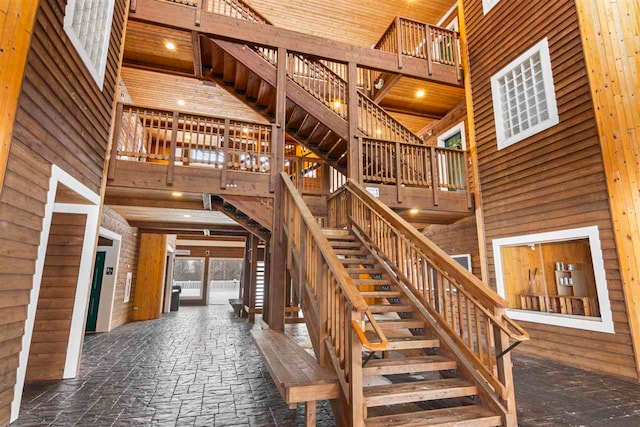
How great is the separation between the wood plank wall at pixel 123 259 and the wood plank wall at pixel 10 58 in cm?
491

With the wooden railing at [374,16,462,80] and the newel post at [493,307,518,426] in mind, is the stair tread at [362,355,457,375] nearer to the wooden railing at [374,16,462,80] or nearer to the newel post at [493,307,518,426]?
the newel post at [493,307,518,426]

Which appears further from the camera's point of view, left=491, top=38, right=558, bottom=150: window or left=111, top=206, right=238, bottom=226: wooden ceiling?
left=111, top=206, right=238, bottom=226: wooden ceiling

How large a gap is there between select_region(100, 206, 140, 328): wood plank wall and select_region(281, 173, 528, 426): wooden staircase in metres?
5.14

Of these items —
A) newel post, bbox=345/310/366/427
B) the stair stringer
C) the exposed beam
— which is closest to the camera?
newel post, bbox=345/310/366/427

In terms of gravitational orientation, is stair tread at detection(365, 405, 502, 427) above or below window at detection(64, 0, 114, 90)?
below

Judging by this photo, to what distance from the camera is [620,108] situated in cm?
453

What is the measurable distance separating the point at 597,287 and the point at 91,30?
24.1 feet

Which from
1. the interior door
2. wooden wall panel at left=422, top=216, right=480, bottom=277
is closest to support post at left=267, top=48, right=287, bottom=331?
wooden wall panel at left=422, top=216, right=480, bottom=277

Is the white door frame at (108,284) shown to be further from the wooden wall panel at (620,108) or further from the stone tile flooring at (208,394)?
the wooden wall panel at (620,108)

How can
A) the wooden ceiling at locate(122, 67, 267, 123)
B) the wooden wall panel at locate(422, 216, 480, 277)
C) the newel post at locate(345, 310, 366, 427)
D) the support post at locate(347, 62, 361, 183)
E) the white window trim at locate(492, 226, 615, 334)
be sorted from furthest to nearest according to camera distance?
the wooden ceiling at locate(122, 67, 267, 123) → the wooden wall panel at locate(422, 216, 480, 277) → the support post at locate(347, 62, 361, 183) → the white window trim at locate(492, 226, 615, 334) → the newel post at locate(345, 310, 366, 427)

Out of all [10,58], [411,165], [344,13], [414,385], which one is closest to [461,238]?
[411,165]

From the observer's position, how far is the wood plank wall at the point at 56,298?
4.10 meters

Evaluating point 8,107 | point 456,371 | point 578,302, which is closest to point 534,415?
point 456,371

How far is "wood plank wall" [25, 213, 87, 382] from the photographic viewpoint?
410 cm
